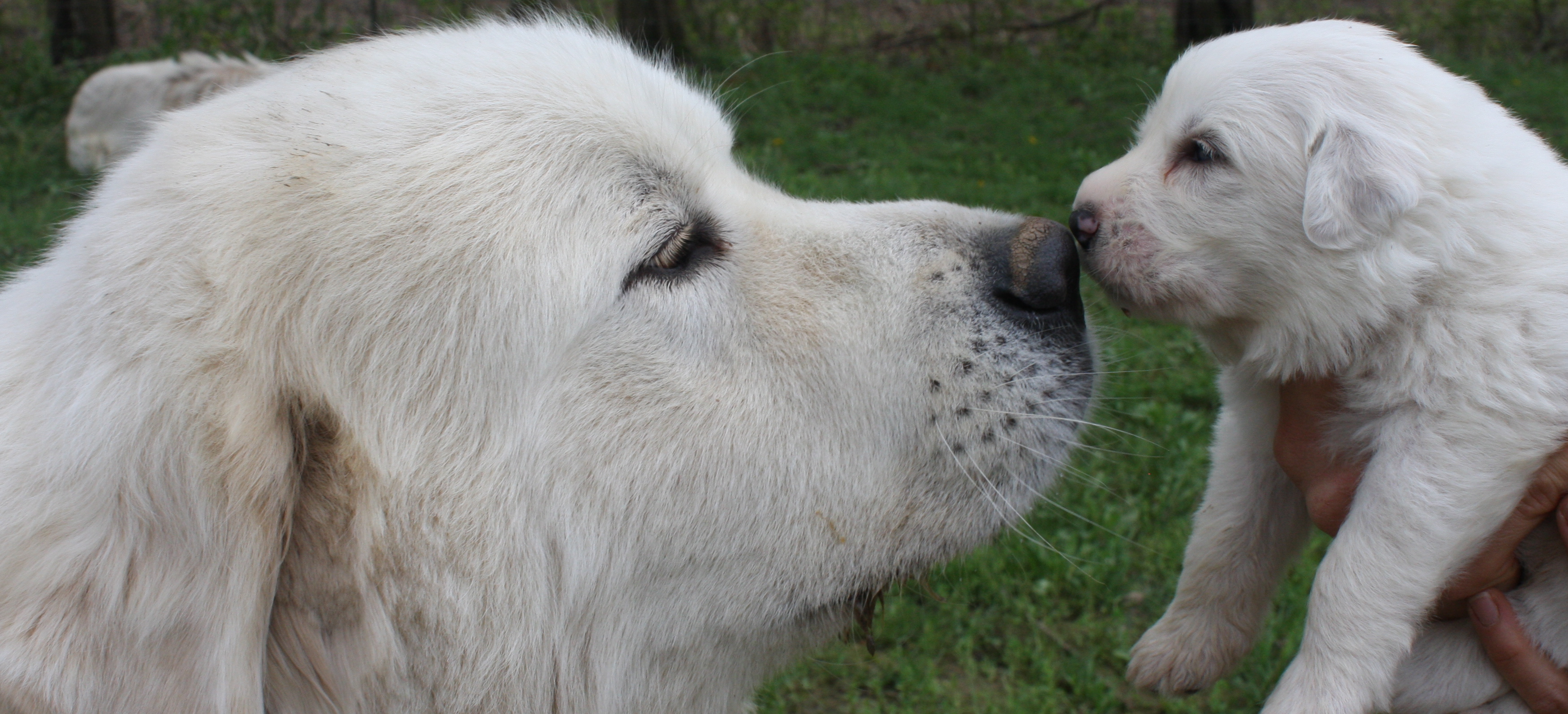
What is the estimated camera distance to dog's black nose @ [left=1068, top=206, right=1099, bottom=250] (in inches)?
105

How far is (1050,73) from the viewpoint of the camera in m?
13.1

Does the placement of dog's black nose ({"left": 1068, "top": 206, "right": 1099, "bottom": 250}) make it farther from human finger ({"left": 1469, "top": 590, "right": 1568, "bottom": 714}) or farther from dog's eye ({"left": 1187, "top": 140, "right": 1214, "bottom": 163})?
human finger ({"left": 1469, "top": 590, "right": 1568, "bottom": 714})

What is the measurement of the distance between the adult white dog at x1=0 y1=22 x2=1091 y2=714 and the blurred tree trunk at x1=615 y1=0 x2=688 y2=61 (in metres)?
10.2

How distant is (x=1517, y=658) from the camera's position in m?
2.48

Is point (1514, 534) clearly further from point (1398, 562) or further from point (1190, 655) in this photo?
point (1190, 655)

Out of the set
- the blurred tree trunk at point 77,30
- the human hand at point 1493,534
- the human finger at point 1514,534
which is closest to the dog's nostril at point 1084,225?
the human hand at point 1493,534

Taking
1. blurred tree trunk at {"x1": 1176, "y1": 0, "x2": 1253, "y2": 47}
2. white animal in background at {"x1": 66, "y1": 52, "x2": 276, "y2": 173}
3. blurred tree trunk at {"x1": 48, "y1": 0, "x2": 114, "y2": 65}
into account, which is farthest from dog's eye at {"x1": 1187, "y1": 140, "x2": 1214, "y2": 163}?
blurred tree trunk at {"x1": 48, "y1": 0, "x2": 114, "y2": 65}

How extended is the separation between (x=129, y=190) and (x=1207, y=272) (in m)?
2.23

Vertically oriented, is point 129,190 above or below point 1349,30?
below

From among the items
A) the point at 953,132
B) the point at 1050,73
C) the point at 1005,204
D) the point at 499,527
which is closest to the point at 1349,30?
the point at 499,527

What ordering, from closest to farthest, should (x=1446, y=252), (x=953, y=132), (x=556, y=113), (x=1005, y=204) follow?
(x=556, y=113), (x=1446, y=252), (x=1005, y=204), (x=953, y=132)

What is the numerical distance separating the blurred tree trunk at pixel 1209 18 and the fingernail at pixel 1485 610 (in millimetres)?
10686

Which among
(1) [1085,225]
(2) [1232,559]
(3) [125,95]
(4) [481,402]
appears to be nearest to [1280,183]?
(1) [1085,225]

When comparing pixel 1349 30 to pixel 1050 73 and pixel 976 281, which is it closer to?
pixel 976 281
